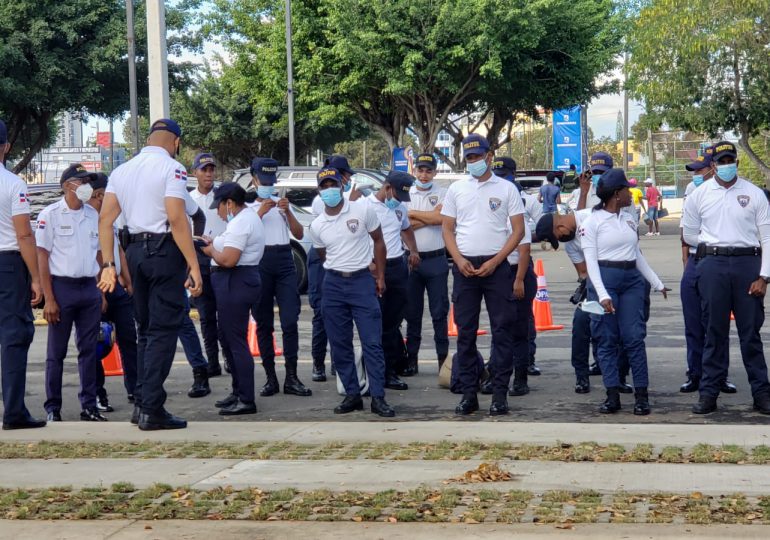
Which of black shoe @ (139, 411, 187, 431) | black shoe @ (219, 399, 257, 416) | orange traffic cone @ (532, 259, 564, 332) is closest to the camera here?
black shoe @ (139, 411, 187, 431)

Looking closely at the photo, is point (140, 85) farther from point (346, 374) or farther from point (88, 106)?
point (346, 374)

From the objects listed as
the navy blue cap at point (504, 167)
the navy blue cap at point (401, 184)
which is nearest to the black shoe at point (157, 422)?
the navy blue cap at point (401, 184)

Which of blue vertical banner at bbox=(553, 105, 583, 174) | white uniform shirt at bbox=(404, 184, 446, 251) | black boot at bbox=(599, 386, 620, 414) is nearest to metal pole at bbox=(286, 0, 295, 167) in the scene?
blue vertical banner at bbox=(553, 105, 583, 174)

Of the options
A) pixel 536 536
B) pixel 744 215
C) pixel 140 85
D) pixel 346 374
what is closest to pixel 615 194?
pixel 744 215

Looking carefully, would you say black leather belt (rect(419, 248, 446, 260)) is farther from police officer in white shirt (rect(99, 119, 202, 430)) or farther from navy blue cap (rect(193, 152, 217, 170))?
police officer in white shirt (rect(99, 119, 202, 430))

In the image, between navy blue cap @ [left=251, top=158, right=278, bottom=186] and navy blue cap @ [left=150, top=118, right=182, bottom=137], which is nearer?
navy blue cap @ [left=150, top=118, right=182, bottom=137]

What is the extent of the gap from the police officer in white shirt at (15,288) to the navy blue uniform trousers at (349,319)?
2169 mm

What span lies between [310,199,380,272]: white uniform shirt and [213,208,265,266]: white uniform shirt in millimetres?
515

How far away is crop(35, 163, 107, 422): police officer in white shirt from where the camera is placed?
8742 mm

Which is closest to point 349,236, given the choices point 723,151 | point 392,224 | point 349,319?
point 349,319

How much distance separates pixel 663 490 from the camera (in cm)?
604

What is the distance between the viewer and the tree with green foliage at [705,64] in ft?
113

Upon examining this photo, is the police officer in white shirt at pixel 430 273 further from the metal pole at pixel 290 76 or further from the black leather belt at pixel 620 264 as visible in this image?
the metal pole at pixel 290 76

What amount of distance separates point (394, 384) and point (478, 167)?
2.39 meters
